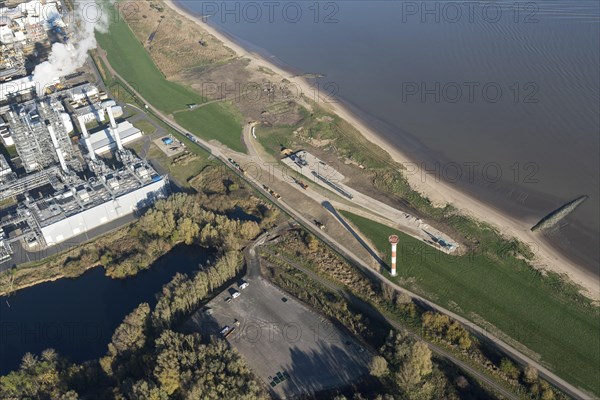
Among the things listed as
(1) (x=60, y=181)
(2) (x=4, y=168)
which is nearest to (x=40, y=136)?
(2) (x=4, y=168)

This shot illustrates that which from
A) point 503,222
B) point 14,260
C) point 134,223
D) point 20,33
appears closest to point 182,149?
point 134,223

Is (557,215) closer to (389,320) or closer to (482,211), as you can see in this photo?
(482,211)

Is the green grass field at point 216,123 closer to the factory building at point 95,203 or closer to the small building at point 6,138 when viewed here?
the factory building at point 95,203

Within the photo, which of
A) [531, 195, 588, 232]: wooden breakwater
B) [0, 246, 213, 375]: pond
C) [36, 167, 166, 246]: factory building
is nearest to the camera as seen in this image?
[0, 246, 213, 375]: pond

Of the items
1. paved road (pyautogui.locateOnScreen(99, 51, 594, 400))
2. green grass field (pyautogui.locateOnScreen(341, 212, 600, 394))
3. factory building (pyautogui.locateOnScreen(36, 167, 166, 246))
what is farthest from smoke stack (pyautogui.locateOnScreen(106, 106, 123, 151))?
green grass field (pyautogui.locateOnScreen(341, 212, 600, 394))

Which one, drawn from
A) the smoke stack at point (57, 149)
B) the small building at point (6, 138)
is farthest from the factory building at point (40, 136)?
the small building at point (6, 138)

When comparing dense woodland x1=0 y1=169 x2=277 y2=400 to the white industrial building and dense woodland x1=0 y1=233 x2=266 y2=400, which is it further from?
the white industrial building

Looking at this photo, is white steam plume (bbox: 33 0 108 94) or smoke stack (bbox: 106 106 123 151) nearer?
smoke stack (bbox: 106 106 123 151)
